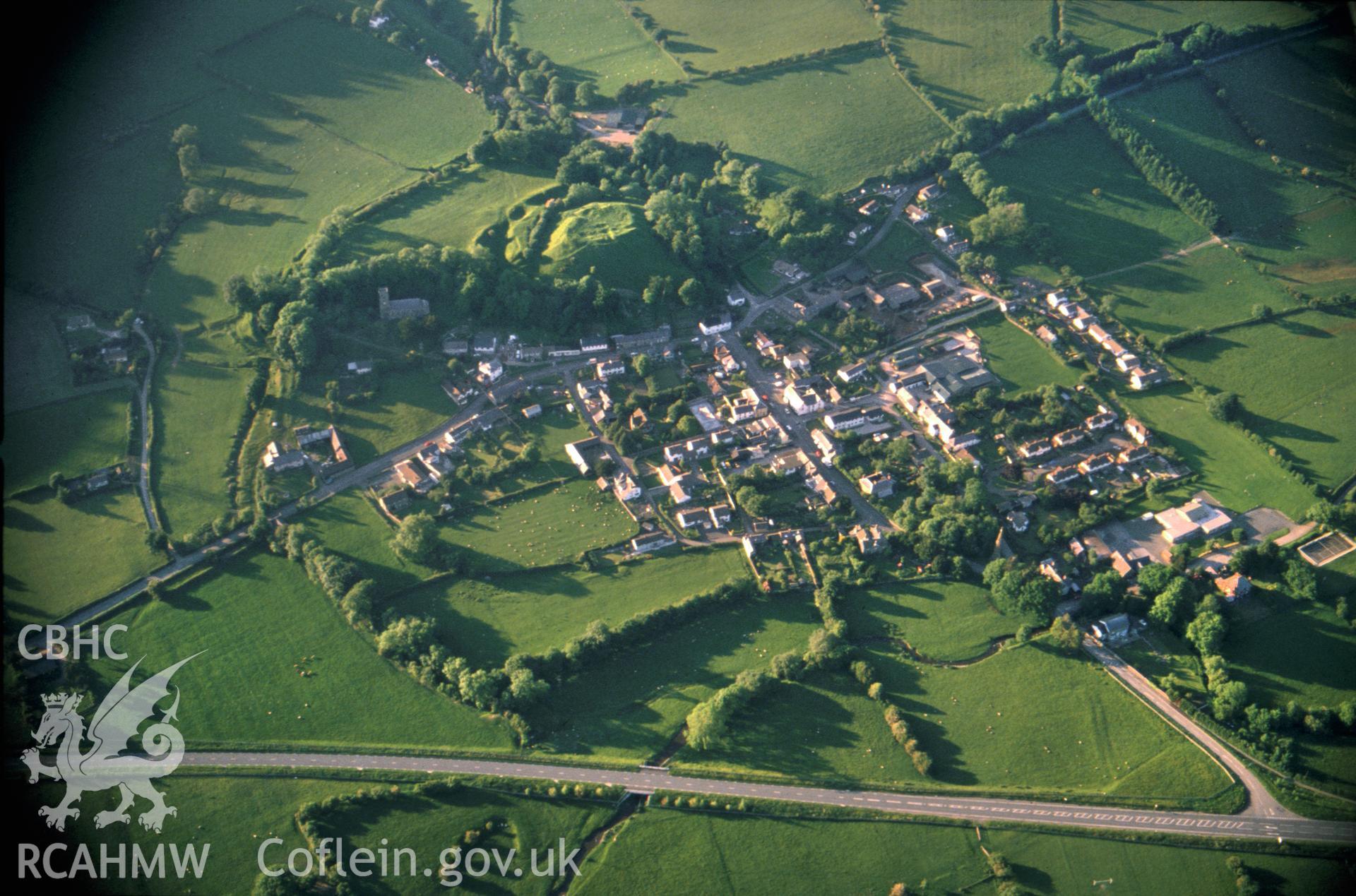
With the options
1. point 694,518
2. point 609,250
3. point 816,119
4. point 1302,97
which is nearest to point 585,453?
point 694,518

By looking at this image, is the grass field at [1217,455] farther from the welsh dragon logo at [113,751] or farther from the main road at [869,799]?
the welsh dragon logo at [113,751]

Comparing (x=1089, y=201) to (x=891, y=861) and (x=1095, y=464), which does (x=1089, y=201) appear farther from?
(x=891, y=861)

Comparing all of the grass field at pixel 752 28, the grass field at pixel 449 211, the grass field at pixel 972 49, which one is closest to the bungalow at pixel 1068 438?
the grass field at pixel 972 49

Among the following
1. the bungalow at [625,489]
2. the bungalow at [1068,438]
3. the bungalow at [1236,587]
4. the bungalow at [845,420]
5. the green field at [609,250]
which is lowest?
the bungalow at [1236,587]

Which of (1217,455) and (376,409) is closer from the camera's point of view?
(1217,455)

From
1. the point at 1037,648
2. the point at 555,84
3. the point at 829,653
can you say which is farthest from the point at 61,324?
the point at 1037,648

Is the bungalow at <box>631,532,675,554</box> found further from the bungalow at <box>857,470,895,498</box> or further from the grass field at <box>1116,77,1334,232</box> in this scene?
the grass field at <box>1116,77,1334,232</box>
